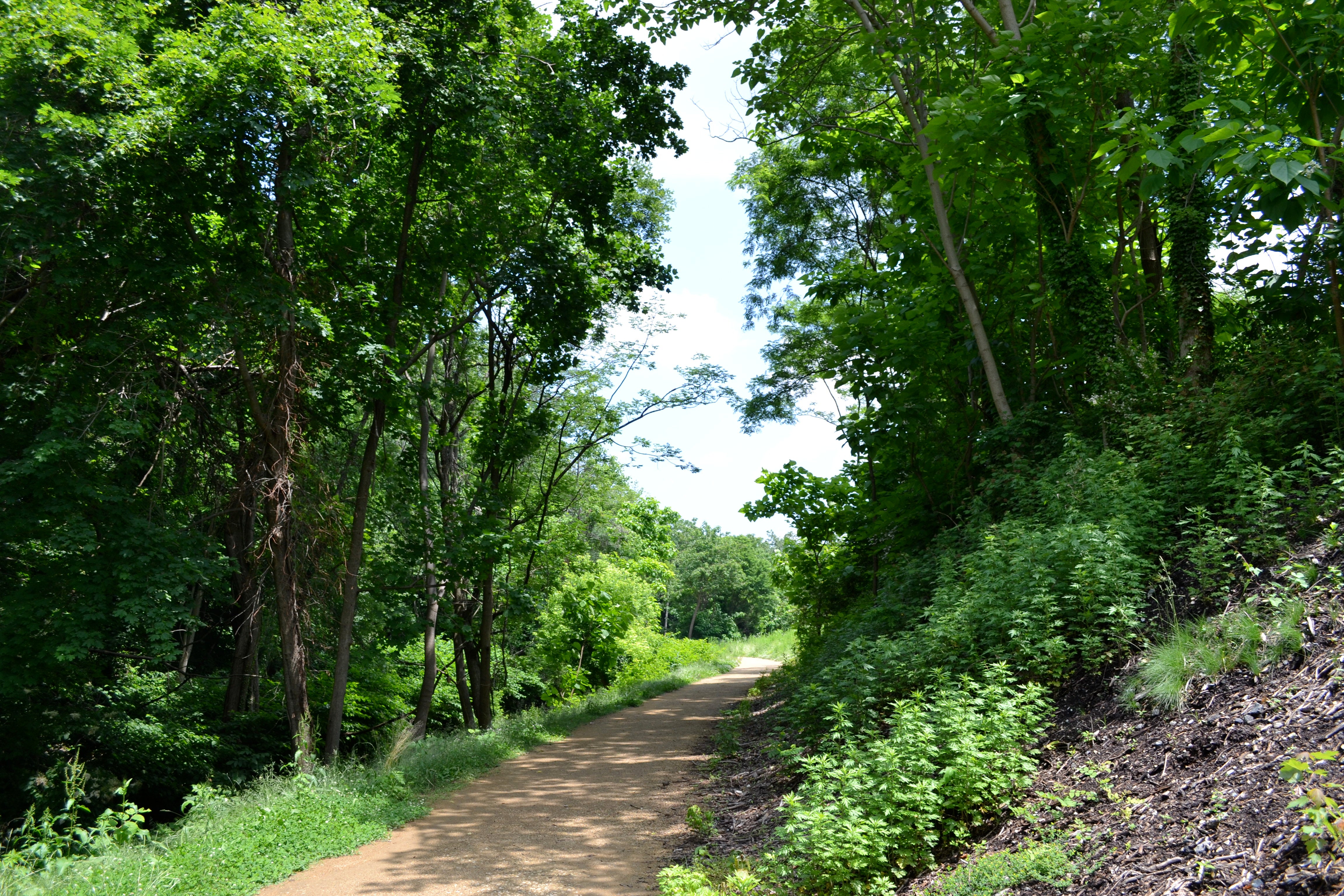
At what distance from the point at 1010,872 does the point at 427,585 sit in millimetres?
8891

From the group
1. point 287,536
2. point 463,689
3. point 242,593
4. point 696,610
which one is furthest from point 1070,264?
point 696,610

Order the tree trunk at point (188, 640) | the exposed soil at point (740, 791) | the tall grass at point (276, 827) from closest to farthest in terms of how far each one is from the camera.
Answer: the tall grass at point (276, 827)
the exposed soil at point (740, 791)
the tree trunk at point (188, 640)

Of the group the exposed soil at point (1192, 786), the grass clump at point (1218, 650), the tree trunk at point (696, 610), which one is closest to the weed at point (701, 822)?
the exposed soil at point (1192, 786)

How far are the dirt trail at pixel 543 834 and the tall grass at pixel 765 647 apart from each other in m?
20.3

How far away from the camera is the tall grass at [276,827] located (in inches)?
204

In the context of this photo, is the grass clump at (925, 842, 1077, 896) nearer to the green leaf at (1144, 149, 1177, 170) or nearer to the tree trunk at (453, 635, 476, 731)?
the green leaf at (1144, 149, 1177, 170)

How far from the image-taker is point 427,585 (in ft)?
36.0

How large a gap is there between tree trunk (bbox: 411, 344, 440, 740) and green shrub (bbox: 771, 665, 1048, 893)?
7.31m

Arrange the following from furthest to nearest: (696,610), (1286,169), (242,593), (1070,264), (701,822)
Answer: (696,610) → (242,593) → (1070,264) → (701,822) → (1286,169)

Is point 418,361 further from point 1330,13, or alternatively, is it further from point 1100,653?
point 1330,13

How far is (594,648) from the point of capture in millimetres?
19453

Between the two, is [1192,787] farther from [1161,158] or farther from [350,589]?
[350,589]

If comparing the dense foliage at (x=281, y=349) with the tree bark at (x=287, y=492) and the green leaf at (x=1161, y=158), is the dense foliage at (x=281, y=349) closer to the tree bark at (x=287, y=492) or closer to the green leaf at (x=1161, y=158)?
the tree bark at (x=287, y=492)

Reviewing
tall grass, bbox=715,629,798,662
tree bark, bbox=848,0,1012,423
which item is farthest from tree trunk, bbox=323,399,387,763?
tall grass, bbox=715,629,798,662
